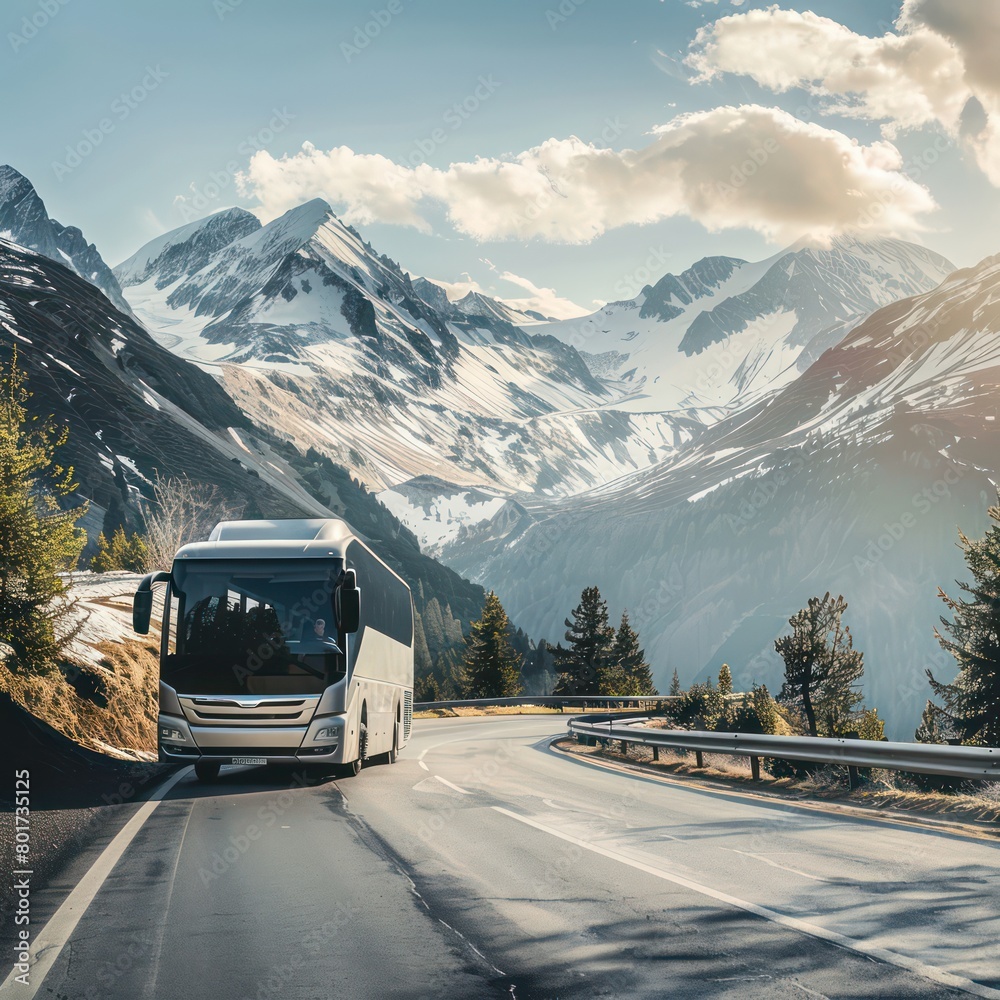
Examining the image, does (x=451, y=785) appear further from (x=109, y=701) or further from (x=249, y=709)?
(x=109, y=701)

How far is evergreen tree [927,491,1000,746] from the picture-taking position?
3316cm

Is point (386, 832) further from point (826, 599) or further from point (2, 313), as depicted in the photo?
point (2, 313)

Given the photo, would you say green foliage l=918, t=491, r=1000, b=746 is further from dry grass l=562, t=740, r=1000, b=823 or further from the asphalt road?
the asphalt road

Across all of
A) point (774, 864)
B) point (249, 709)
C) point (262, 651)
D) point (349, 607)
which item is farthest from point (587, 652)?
point (774, 864)

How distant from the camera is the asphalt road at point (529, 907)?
17.1 feet

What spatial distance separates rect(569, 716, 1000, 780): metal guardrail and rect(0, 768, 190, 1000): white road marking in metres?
9.21

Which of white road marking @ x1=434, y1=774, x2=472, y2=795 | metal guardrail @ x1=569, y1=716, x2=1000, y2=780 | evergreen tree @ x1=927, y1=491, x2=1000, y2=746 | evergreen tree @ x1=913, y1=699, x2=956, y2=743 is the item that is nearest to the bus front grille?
white road marking @ x1=434, y1=774, x2=472, y2=795

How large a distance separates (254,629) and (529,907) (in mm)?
8985

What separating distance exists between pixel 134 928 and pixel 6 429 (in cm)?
1237

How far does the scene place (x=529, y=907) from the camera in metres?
6.95

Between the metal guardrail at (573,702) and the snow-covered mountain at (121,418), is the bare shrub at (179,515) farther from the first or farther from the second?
the metal guardrail at (573,702)

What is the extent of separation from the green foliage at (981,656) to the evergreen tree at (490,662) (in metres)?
42.2

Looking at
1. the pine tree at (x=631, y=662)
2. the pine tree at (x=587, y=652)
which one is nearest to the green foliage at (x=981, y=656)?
the pine tree at (x=587, y=652)

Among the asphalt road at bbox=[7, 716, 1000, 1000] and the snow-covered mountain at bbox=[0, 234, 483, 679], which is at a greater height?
the snow-covered mountain at bbox=[0, 234, 483, 679]
